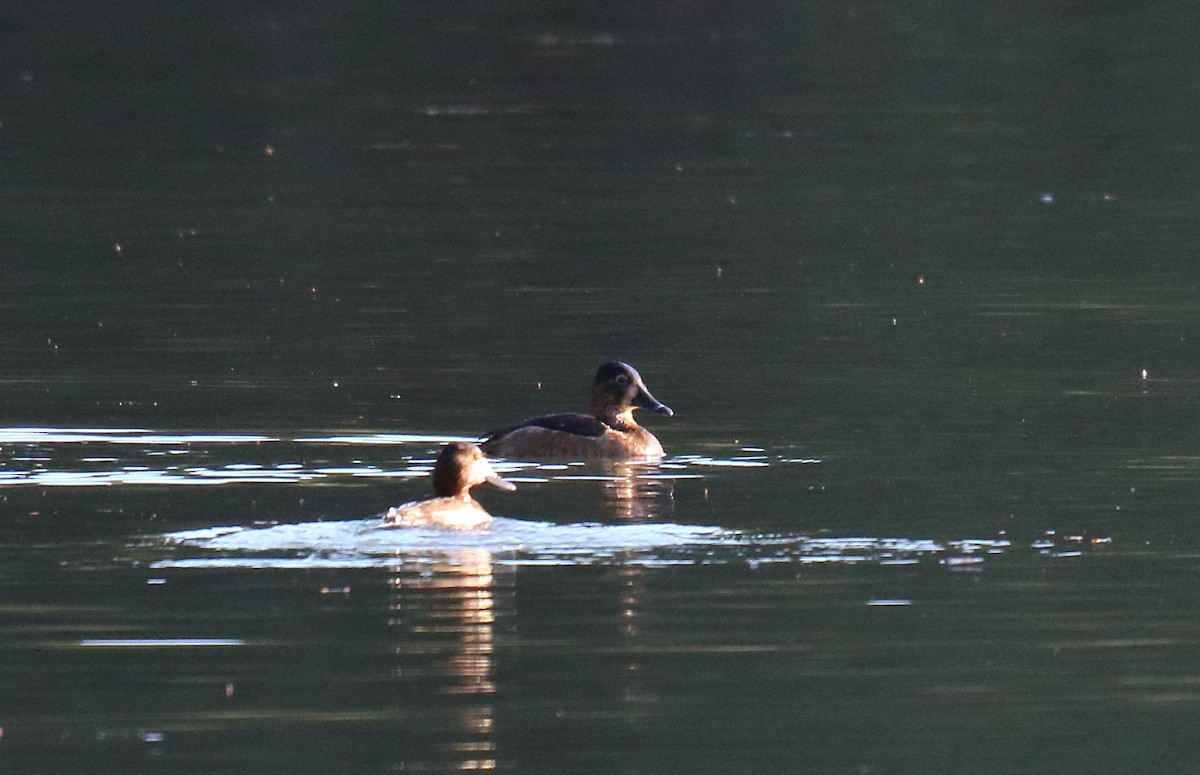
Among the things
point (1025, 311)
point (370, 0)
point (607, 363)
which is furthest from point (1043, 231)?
point (370, 0)

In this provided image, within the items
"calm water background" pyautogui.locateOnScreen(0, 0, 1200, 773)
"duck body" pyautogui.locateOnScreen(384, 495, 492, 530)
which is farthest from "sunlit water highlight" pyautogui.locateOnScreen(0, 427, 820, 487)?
"duck body" pyautogui.locateOnScreen(384, 495, 492, 530)

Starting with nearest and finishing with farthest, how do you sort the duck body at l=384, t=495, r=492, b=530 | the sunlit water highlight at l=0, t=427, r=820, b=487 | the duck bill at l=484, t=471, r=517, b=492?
the duck body at l=384, t=495, r=492, b=530, the duck bill at l=484, t=471, r=517, b=492, the sunlit water highlight at l=0, t=427, r=820, b=487

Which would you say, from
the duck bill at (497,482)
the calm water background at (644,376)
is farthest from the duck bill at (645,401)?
the duck bill at (497,482)

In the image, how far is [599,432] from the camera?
16578 mm

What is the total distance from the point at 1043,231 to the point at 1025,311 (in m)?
5.14

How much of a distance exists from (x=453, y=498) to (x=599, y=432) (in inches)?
131

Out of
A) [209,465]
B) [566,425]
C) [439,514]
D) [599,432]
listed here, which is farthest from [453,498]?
[599,432]

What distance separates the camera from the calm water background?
9898 mm

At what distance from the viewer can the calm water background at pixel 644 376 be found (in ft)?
32.5

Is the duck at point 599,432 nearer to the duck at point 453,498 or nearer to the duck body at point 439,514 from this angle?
the duck at point 453,498

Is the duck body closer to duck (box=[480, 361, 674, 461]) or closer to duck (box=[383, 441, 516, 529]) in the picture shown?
duck (box=[383, 441, 516, 529])

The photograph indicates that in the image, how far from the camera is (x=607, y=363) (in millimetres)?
17344

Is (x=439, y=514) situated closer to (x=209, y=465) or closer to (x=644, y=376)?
(x=209, y=465)

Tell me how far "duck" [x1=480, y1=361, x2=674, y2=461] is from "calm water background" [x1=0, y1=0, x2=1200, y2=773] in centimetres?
34
